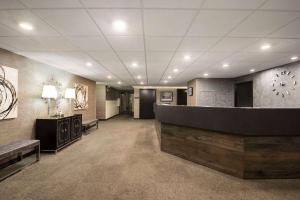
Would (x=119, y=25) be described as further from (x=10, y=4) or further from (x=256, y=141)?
(x=256, y=141)

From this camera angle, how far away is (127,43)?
355 centimetres

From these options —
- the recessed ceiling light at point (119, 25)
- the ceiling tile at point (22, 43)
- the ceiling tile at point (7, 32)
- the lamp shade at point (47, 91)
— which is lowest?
the lamp shade at point (47, 91)

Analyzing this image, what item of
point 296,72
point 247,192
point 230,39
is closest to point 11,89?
point 230,39

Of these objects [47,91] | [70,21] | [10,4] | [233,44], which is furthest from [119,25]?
[47,91]

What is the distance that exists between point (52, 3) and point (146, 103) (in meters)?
12.3

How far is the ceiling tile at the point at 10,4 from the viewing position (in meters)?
2.08

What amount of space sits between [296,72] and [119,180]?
583 centimetres

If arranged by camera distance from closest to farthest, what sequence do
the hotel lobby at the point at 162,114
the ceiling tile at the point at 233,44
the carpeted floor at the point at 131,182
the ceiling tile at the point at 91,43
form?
the hotel lobby at the point at 162,114 → the carpeted floor at the point at 131,182 → the ceiling tile at the point at 91,43 → the ceiling tile at the point at 233,44

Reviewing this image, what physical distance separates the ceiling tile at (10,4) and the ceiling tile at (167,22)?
1.61 m

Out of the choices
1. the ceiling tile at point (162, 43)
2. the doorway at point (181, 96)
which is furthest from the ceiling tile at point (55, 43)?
the doorway at point (181, 96)

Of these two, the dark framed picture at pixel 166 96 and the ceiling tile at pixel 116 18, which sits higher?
the ceiling tile at pixel 116 18

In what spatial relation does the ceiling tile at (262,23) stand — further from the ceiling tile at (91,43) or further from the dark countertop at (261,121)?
the ceiling tile at (91,43)

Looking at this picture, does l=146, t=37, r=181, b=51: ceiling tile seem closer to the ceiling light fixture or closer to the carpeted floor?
the ceiling light fixture

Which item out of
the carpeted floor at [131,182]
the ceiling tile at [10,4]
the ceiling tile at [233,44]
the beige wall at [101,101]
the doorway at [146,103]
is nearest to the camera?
the ceiling tile at [10,4]
